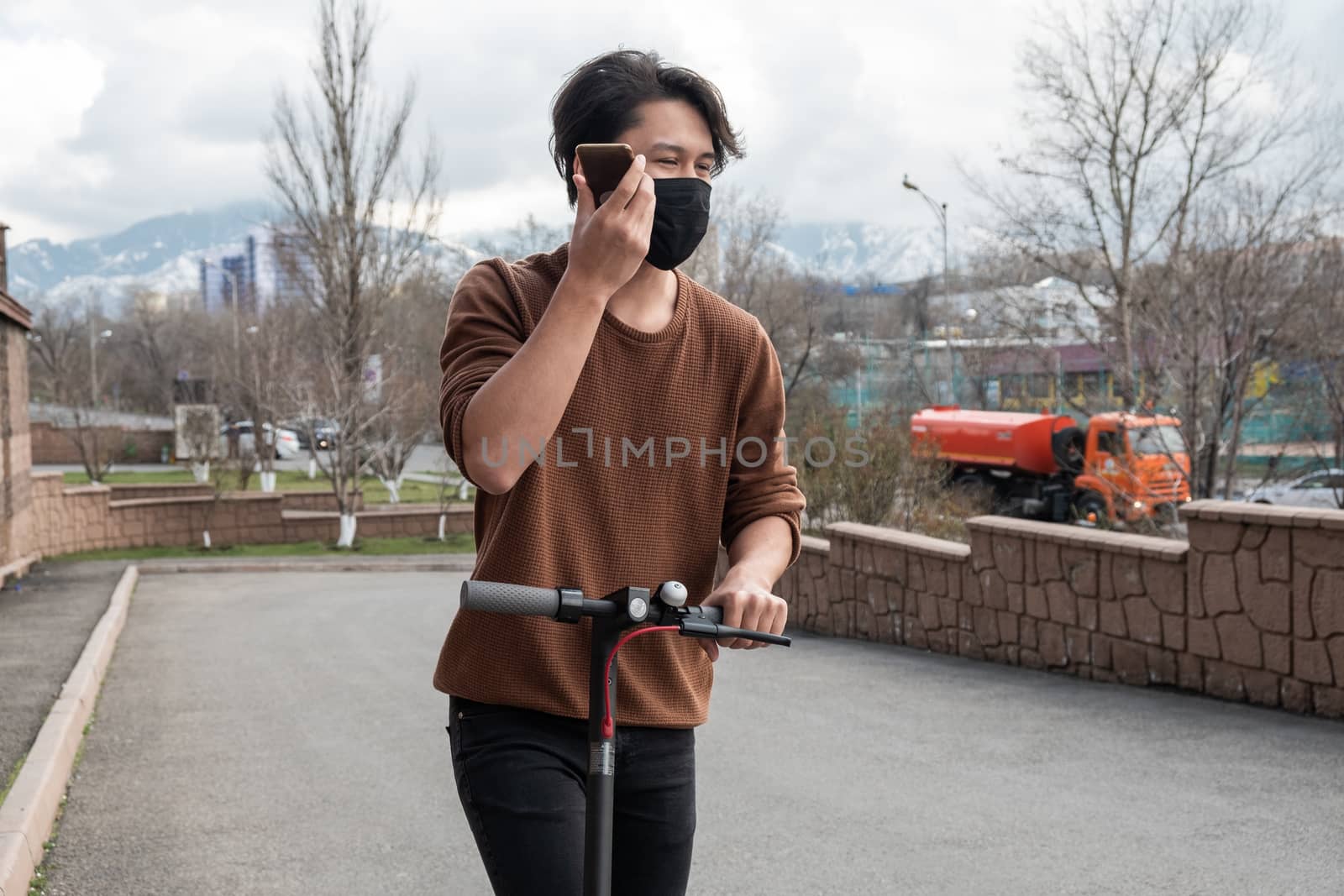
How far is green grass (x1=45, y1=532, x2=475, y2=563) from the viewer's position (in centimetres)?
2602

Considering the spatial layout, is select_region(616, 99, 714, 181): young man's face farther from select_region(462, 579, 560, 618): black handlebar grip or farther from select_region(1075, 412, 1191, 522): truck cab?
select_region(1075, 412, 1191, 522): truck cab

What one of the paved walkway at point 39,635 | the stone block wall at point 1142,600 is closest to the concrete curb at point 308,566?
the paved walkway at point 39,635

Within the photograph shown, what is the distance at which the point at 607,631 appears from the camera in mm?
1692

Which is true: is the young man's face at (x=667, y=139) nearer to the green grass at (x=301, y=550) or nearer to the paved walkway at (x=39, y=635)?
the paved walkway at (x=39, y=635)

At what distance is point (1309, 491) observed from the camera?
22500 millimetres

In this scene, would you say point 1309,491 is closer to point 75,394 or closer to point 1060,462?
point 1060,462

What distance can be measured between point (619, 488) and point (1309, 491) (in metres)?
23.3

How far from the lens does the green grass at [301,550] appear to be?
85.4ft

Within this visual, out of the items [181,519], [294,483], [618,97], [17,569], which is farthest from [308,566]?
[618,97]

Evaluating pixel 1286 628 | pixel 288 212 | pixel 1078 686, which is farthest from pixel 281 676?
pixel 288 212

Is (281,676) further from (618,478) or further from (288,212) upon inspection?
(288,212)

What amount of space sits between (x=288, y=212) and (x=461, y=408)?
3017 cm

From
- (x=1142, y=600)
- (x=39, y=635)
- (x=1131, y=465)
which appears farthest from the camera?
(x=1131, y=465)

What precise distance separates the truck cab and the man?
18.5 metres
